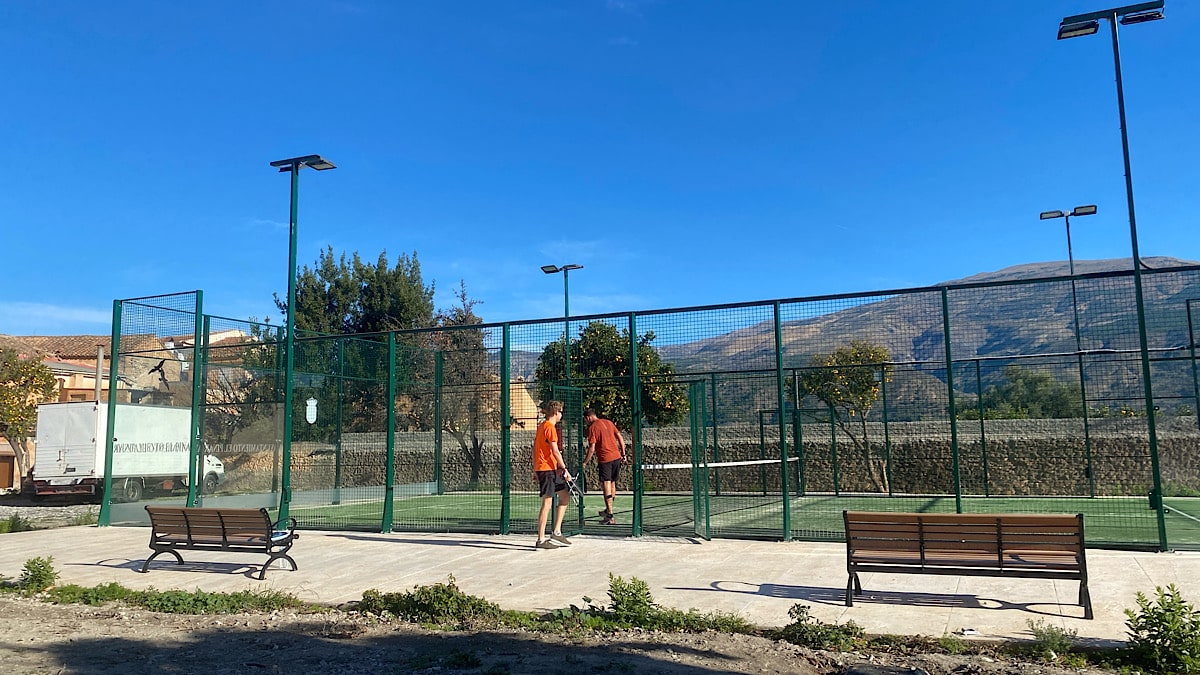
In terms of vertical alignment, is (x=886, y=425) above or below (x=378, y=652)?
above

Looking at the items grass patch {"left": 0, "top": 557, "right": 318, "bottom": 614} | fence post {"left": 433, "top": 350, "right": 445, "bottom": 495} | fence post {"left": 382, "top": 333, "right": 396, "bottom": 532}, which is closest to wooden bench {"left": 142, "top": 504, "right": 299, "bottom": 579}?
grass patch {"left": 0, "top": 557, "right": 318, "bottom": 614}

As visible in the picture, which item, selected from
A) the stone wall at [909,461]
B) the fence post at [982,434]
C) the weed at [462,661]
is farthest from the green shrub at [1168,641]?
the fence post at [982,434]

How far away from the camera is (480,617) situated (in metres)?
6.61

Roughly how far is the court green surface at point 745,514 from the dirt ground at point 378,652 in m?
5.47

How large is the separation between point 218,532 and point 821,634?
639 cm

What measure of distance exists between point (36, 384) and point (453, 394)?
18859 mm

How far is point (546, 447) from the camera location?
1067 cm

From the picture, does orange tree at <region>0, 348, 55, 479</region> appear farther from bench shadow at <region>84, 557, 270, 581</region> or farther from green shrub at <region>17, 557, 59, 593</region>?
green shrub at <region>17, 557, 59, 593</region>

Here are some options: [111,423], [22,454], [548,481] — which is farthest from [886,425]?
[22,454]

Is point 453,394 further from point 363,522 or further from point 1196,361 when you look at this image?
point 1196,361

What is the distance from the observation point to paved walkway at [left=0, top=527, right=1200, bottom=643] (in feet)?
21.4

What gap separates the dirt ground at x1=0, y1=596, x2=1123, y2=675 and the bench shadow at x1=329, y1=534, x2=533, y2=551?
4.06m

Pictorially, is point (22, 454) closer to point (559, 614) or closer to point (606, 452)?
point (606, 452)

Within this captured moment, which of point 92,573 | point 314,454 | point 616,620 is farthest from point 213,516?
point 314,454
